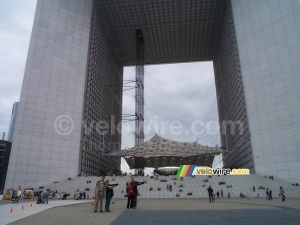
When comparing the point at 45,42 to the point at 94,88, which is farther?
the point at 94,88

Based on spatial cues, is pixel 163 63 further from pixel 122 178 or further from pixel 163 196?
pixel 163 196

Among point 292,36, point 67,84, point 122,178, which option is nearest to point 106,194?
point 122,178

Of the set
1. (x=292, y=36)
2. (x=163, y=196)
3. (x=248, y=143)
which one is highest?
(x=292, y=36)

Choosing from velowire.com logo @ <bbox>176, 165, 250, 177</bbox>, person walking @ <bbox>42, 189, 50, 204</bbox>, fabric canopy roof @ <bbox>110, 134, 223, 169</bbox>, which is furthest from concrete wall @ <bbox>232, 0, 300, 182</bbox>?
person walking @ <bbox>42, 189, 50, 204</bbox>

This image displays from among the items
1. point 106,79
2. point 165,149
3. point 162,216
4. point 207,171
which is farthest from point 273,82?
point 106,79

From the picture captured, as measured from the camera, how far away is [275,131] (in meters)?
47.6

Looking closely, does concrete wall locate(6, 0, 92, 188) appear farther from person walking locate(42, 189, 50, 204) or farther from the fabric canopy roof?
person walking locate(42, 189, 50, 204)

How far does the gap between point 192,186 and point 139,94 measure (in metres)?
45.5

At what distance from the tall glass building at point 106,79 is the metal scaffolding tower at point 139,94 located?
4.01 meters

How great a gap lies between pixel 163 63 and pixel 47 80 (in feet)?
162

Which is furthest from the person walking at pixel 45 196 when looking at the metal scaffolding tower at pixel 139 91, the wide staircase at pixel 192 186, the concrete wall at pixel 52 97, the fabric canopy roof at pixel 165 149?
the metal scaffolding tower at pixel 139 91

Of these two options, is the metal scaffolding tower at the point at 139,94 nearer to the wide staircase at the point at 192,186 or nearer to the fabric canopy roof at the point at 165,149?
the fabric canopy roof at the point at 165,149

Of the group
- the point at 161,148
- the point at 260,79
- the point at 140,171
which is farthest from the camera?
the point at 140,171

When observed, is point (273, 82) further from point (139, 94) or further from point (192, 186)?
point (139, 94)
